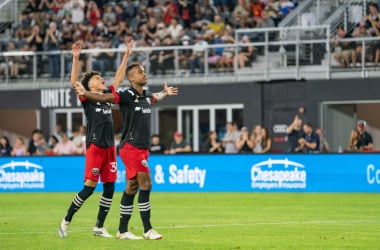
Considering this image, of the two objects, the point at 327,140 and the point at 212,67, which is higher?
the point at 212,67

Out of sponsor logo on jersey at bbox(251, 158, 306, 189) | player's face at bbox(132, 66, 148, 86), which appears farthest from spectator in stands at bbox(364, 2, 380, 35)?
player's face at bbox(132, 66, 148, 86)

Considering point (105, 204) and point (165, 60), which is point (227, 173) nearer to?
point (165, 60)

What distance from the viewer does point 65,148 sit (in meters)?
34.0

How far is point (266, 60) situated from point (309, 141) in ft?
15.9

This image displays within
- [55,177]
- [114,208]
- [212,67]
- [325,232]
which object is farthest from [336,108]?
[325,232]

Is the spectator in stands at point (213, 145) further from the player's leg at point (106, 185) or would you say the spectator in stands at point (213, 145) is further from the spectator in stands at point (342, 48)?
the player's leg at point (106, 185)

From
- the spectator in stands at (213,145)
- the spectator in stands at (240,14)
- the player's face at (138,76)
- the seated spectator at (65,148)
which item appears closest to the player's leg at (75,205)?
the player's face at (138,76)

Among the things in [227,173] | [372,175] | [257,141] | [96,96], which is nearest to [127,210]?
[96,96]

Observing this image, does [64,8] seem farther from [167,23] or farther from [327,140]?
[327,140]

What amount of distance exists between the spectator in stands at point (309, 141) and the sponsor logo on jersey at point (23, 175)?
767 centimetres

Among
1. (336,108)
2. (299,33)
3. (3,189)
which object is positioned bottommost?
(3,189)

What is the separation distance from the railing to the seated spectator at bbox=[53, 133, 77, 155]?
3.45m

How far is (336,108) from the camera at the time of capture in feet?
119

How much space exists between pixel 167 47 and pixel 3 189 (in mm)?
7011
